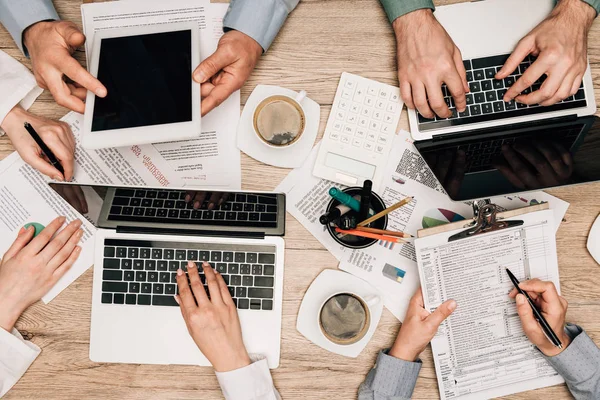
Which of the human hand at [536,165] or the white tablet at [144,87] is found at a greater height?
the white tablet at [144,87]

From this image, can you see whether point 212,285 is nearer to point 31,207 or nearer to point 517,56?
point 31,207

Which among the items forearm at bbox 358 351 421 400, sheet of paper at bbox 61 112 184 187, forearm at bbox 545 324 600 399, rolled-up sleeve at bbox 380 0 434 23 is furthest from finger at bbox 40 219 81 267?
forearm at bbox 545 324 600 399

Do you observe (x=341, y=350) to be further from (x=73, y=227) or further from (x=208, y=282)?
(x=73, y=227)

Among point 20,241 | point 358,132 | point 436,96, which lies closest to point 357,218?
point 358,132

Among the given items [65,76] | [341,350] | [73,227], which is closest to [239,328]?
[341,350]

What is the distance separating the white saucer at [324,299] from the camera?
1.01 m

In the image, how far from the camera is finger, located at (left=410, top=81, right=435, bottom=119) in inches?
38.0

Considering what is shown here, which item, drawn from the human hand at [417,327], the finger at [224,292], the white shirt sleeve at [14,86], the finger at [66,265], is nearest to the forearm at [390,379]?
the human hand at [417,327]

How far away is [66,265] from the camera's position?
1.03 meters

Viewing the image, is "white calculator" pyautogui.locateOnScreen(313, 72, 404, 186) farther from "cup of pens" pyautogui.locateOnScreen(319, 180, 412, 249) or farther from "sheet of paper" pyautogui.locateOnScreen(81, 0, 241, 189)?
"sheet of paper" pyautogui.locateOnScreen(81, 0, 241, 189)

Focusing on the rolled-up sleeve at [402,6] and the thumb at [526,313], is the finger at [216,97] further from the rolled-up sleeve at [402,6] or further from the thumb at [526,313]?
the thumb at [526,313]

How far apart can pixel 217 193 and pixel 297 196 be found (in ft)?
0.61

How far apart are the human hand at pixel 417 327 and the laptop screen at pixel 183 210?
1.07 feet

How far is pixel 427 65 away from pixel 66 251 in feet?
2.91
